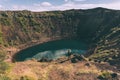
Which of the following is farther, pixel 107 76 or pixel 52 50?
pixel 52 50

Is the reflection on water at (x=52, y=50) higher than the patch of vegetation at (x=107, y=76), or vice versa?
the patch of vegetation at (x=107, y=76)

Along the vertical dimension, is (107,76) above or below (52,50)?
above

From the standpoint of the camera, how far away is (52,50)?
171000 mm

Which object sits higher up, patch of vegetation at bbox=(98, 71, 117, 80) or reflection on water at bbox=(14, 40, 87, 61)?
patch of vegetation at bbox=(98, 71, 117, 80)

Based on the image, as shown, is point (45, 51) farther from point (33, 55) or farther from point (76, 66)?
point (76, 66)

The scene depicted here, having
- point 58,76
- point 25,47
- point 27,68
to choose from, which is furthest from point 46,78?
point 25,47

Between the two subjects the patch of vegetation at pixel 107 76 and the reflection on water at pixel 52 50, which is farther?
the reflection on water at pixel 52 50

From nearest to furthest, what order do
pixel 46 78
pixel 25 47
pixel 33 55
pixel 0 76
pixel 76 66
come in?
1. pixel 0 76
2. pixel 46 78
3. pixel 76 66
4. pixel 33 55
5. pixel 25 47

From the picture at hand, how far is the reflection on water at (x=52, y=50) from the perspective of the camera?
156m

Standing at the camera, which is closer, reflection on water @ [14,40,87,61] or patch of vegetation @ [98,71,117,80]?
patch of vegetation @ [98,71,117,80]

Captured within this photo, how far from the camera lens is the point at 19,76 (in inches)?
3605

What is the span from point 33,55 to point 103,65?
62.2 meters

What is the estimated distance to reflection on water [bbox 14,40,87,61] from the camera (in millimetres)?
156500

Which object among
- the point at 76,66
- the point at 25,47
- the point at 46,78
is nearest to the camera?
the point at 46,78
